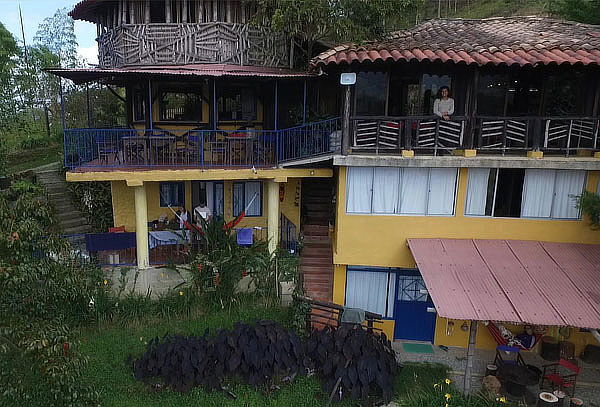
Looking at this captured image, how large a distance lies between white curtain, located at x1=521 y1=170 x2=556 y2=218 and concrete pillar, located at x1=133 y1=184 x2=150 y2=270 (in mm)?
10570

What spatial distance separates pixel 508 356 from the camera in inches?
448

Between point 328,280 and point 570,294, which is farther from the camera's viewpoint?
point 328,280

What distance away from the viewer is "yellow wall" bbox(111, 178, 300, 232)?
1507 centimetres

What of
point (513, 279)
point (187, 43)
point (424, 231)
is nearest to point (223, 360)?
point (424, 231)

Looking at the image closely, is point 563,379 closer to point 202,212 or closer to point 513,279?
point 513,279

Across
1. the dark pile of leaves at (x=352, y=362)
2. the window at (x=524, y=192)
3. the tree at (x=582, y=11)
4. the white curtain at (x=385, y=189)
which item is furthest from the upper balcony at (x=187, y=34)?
the tree at (x=582, y=11)

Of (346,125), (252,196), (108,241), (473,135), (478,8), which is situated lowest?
(108,241)

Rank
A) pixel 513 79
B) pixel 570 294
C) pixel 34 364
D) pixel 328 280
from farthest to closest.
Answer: pixel 328 280 → pixel 513 79 → pixel 570 294 → pixel 34 364

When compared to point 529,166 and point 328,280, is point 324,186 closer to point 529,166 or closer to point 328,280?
point 328,280

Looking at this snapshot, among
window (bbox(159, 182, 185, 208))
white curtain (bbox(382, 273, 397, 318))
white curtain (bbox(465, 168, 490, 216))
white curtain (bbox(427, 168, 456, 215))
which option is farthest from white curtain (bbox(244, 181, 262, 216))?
white curtain (bbox(465, 168, 490, 216))

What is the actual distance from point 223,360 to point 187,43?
32.5 ft

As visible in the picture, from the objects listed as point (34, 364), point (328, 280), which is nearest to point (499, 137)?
point (328, 280)

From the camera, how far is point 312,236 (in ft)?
50.7

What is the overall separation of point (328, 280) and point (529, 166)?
6389 mm
